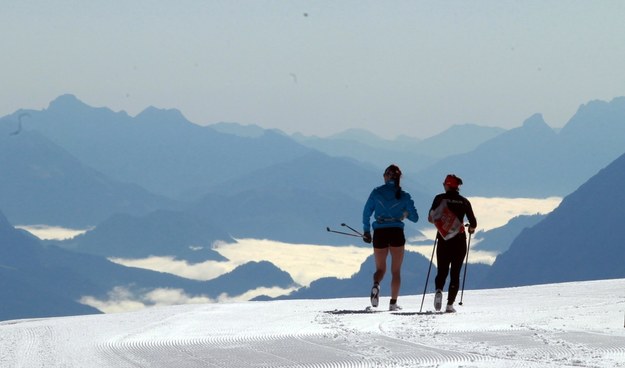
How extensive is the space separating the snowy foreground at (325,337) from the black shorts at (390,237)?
939 millimetres

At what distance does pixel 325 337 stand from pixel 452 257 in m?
4.89

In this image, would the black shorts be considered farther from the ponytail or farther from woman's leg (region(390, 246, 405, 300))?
the ponytail

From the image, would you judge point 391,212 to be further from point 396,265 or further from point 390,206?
point 396,265

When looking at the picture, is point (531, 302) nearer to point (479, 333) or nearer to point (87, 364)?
point (479, 333)

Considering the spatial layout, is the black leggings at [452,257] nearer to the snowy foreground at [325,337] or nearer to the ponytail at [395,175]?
the snowy foreground at [325,337]

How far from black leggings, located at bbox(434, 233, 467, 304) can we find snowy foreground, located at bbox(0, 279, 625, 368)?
44 cm

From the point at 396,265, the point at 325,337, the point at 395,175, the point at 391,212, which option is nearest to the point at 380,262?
the point at 396,265

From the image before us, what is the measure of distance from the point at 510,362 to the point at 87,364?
Answer: 11.2 ft

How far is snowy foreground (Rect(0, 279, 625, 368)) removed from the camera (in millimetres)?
9492

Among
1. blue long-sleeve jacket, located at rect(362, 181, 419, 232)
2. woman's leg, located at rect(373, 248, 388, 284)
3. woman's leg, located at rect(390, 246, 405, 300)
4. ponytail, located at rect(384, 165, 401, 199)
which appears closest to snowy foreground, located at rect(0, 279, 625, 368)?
woman's leg, located at rect(390, 246, 405, 300)

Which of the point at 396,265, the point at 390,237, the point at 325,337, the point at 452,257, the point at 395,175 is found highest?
the point at 395,175

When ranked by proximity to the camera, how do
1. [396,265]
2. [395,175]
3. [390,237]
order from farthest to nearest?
[396,265]
[390,237]
[395,175]

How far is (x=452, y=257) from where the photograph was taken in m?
16.0

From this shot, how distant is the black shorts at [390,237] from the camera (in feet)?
52.1
